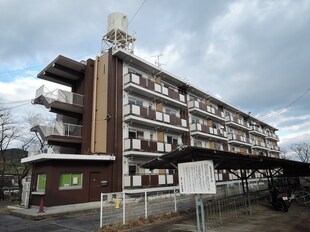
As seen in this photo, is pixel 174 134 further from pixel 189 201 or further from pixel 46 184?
pixel 46 184

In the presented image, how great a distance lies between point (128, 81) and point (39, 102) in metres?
7.92

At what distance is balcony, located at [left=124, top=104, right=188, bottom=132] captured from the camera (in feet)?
69.7

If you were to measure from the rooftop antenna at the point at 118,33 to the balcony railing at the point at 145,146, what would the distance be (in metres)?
9.76

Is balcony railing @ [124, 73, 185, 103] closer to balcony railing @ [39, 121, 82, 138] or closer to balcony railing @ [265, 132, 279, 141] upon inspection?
balcony railing @ [39, 121, 82, 138]

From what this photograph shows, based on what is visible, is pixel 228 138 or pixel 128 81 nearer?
pixel 128 81

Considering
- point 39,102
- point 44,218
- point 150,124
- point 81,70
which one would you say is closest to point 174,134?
point 150,124

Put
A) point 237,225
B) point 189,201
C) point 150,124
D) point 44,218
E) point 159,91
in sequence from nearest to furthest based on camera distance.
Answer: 1. point 237,225
2. point 44,218
3. point 189,201
4. point 150,124
5. point 159,91

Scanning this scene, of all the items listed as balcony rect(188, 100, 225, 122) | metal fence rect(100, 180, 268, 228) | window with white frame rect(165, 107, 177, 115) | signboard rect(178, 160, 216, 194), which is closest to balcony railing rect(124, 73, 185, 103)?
window with white frame rect(165, 107, 177, 115)

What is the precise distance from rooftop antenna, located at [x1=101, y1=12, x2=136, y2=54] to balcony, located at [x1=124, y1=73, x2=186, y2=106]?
4222mm

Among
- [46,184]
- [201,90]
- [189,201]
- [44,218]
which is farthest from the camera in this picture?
[201,90]

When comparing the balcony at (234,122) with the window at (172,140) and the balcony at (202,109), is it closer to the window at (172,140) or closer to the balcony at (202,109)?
the balcony at (202,109)

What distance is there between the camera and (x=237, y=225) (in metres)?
9.44

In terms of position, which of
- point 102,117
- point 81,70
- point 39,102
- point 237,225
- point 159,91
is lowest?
point 237,225

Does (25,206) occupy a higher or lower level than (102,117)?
lower
